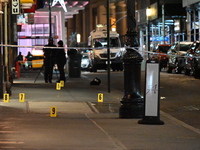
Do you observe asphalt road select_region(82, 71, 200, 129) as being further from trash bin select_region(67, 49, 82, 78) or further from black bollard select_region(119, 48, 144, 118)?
trash bin select_region(67, 49, 82, 78)

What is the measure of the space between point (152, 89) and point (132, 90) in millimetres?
1206

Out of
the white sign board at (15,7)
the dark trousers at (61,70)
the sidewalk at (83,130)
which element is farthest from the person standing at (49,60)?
the sidewalk at (83,130)

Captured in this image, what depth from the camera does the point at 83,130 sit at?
9711 mm

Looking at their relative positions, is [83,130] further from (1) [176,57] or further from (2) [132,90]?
(1) [176,57]

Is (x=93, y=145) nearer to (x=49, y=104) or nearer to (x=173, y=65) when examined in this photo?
(x=49, y=104)

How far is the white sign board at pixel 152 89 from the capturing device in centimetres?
1037

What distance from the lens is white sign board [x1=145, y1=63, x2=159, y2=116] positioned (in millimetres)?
10367

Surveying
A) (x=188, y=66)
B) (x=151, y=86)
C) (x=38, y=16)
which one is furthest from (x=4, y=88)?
(x=38, y=16)

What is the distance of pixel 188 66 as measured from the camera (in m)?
28.5

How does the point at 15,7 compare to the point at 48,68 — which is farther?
the point at 48,68

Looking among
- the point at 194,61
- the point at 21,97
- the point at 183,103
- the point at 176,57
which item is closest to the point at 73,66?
the point at 194,61

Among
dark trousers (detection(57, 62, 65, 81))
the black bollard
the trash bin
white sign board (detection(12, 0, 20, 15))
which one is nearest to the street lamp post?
the black bollard

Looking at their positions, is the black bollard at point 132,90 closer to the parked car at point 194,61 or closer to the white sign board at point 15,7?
the white sign board at point 15,7

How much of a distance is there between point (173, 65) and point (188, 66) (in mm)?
5284
